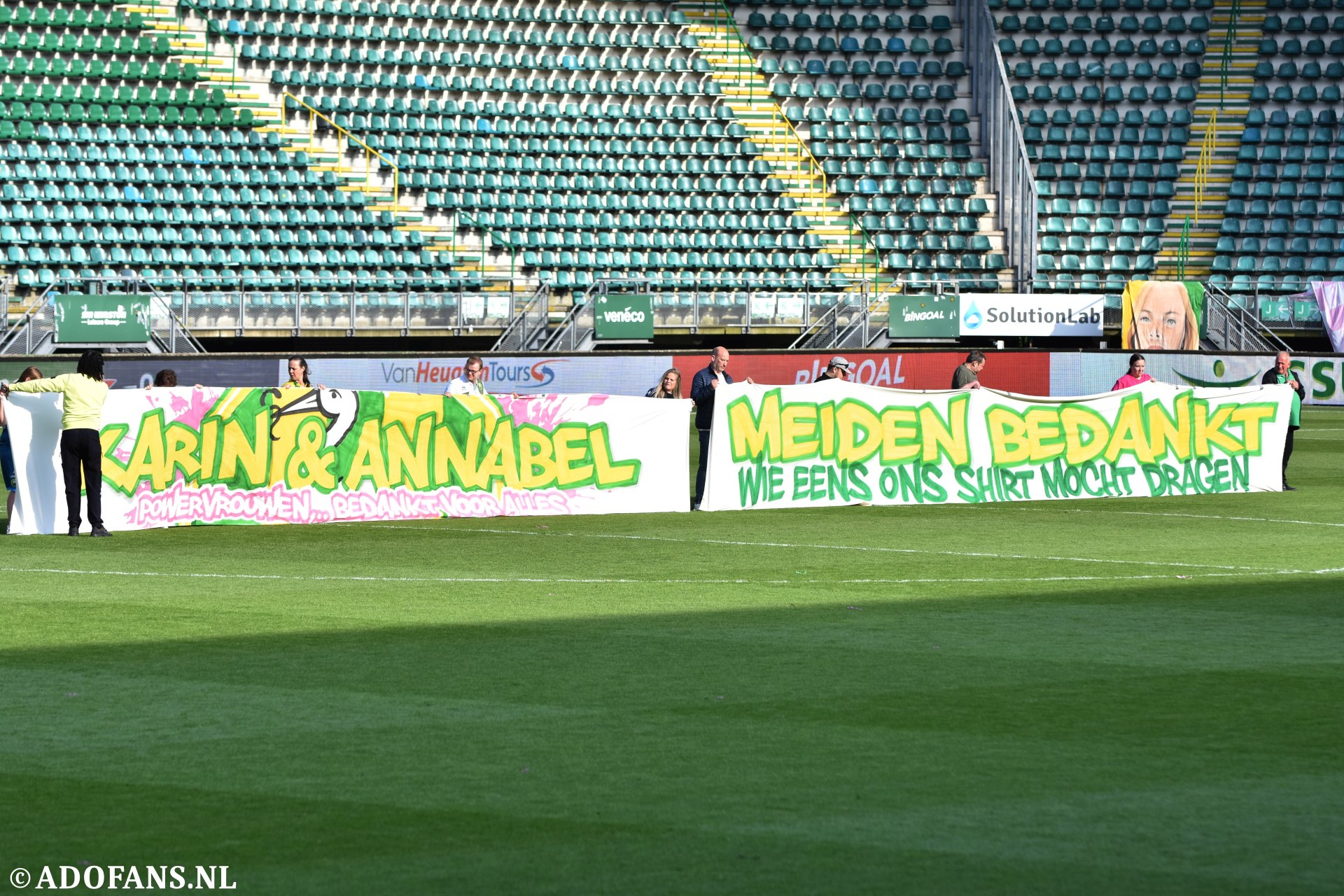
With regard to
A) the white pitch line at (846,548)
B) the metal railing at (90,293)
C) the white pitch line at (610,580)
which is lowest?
the white pitch line at (846,548)

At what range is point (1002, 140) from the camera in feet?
141

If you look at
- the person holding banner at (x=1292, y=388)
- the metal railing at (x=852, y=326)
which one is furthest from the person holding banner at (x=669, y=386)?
the metal railing at (x=852, y=326)

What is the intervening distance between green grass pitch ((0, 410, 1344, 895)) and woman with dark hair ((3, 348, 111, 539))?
4.97 feet

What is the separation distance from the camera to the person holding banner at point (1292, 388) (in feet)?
71.8

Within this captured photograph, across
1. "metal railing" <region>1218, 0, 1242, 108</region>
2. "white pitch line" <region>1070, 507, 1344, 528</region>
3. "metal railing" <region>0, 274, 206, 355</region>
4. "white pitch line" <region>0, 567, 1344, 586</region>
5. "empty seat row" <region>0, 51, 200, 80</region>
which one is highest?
"metal railing" <region>1218, 0, 1242, 108</region>

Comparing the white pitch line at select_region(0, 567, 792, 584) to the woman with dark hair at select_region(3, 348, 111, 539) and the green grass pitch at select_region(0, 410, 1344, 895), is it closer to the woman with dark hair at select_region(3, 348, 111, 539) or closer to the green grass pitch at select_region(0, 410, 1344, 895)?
the green grass pitch at select_region(0, 410, 1344, 895)

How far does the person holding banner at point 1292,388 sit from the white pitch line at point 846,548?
7.94 m

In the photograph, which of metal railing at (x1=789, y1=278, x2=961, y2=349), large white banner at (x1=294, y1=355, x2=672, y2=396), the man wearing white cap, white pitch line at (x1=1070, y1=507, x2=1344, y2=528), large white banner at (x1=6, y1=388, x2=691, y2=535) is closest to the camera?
large white banner at (x1=6, y1=388, x2=691, y2=535)

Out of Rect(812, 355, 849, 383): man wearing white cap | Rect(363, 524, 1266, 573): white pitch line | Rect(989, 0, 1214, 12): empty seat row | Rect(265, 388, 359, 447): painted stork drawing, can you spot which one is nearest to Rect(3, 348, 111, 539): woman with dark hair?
Rect(265, 388, 359, 447): painted stork drawing

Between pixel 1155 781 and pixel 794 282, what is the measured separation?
31.1m

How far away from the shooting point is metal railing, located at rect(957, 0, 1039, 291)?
4162cm

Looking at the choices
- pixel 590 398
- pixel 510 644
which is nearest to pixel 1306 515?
pixel 590 398

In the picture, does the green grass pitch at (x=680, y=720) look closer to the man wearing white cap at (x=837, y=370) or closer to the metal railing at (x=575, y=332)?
the man wearing white cap at (x=837, y=370)

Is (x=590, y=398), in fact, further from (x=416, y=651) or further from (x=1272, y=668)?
(x=1272, y=668)
